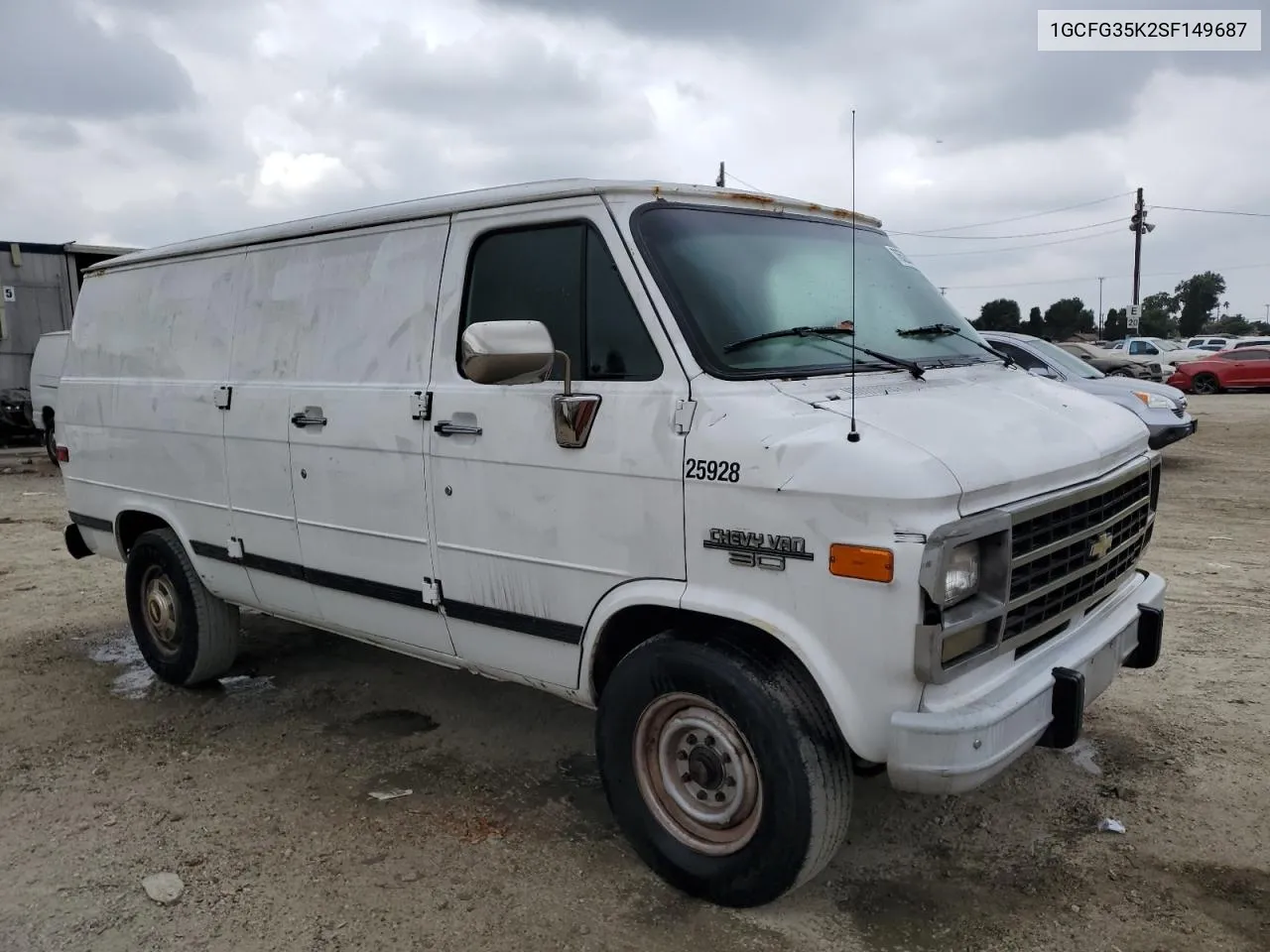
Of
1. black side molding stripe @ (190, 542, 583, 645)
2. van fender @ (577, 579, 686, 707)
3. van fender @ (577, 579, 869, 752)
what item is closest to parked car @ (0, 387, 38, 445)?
black side molding stripe @ (190, 542, 583, 645)

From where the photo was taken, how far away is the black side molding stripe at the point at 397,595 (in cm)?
358

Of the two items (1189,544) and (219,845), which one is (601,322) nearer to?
(219,845)

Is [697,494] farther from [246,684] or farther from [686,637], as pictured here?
[246,684]

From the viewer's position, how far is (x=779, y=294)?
3564 millimetres

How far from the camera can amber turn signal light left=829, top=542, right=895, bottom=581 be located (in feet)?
8.87

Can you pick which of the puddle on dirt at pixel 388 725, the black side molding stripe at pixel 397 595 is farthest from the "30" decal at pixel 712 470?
the puddle on dirt at pixel 388 725

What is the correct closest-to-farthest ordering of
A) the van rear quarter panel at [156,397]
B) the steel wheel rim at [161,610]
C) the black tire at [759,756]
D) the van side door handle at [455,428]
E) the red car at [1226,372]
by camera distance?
the black tire at [759,756], the van side door handle at [455,428], the van rear quarter panel at [156,397], the steel wheel rim at [161,610], the red car at [1226,372]

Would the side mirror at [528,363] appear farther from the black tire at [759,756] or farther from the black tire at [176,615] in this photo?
the black tire at [176,615]

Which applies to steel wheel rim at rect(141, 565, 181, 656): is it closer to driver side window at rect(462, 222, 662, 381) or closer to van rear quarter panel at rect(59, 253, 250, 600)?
van rear quarter panel at rect(59, 253, 250, 600)

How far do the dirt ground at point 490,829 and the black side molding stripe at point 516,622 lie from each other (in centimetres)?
80

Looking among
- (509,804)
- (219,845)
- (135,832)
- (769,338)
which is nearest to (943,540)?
(769,338)

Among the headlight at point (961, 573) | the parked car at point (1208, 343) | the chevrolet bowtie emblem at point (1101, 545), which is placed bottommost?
the parked car at point (1208, 343)

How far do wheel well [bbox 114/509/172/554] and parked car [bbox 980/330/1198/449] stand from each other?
8507 mm

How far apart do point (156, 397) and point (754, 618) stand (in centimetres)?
370
